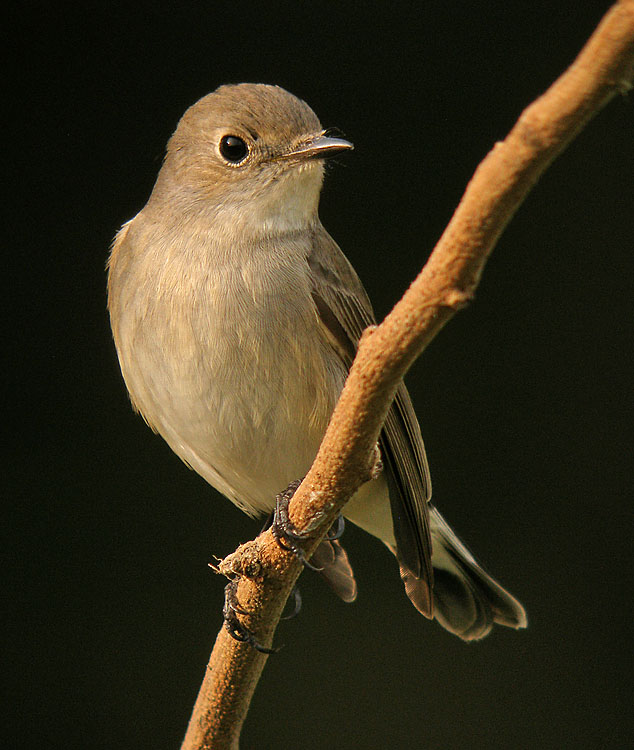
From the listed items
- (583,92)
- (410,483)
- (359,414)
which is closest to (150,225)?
(410,483)

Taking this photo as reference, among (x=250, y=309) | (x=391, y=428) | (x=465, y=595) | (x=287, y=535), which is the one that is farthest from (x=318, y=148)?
(x=465, y=595)

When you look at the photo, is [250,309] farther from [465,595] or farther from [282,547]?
[465,595]

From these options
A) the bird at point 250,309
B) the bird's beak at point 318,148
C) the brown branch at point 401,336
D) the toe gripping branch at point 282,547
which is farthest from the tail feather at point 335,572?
the bird's beak at point 318,148

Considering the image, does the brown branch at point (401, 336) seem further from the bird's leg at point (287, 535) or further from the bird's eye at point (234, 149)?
the bird's eye at point (234, 149)

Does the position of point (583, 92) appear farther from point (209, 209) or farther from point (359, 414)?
point (209, 209)

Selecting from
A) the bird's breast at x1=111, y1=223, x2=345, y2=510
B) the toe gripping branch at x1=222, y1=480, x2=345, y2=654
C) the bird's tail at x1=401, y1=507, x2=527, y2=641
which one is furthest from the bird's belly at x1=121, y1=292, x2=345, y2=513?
the bird's tail at x1=401, y1=507, x2=527, y2=641

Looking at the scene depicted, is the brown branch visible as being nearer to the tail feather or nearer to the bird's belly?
the bird's belly

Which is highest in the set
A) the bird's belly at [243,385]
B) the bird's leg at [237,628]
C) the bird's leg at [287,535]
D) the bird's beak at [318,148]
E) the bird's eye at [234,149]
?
the bird's beak at [318,148]
